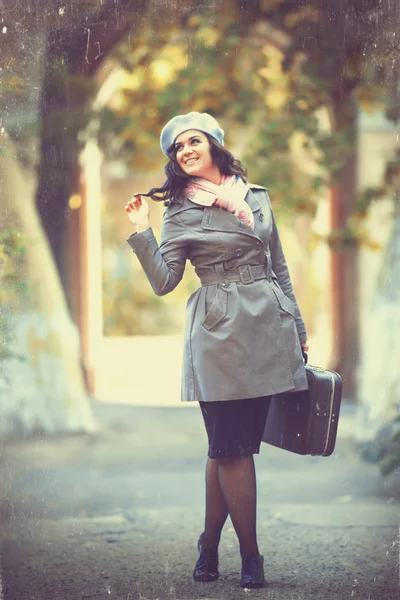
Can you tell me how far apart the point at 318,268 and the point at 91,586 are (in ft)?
11.6

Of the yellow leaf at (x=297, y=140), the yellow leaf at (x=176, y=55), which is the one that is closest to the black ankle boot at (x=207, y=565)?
the yellow leaf at (x=176, y=55)

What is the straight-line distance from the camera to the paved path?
3.51 metres

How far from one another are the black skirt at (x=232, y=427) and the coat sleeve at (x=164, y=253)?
48 cm

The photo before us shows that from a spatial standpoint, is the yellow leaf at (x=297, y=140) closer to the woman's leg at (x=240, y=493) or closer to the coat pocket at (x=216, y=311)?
the coat pocket at (x=216, y=311)

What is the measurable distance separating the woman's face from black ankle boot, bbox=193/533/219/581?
1410 millimetres

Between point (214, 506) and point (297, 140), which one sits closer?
point (214, 506)

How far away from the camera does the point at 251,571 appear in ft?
10.9

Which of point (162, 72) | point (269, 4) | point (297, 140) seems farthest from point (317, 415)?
point (297, 140)

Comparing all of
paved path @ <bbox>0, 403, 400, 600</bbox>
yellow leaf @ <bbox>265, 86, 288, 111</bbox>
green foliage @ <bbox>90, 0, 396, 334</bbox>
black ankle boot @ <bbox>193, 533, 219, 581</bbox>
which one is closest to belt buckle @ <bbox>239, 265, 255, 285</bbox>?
black ankle boot @ <bbox>193, 533, 219, 581</bbox>

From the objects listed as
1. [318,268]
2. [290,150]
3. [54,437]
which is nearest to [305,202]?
[290,150]

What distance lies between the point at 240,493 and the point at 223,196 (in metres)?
1.10

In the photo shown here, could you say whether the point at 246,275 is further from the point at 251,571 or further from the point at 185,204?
the point at 251,571

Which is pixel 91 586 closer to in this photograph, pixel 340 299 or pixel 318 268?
pixel 340 299

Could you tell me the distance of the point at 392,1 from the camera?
397 cm
